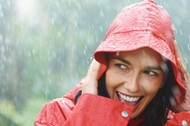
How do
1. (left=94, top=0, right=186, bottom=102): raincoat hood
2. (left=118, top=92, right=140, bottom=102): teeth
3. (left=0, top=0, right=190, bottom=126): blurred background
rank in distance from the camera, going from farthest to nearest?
(left=0, top=0, right=190, bottom=126): blurred background, (left=118, top=92, right=140, bottom=102): teeth, (left=94, top=0, right=186, bottom=102): raincoat hood

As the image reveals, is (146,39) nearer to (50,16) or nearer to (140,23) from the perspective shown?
(140,23)

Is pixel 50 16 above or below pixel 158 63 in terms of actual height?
below

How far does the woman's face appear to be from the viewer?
2.02 meters

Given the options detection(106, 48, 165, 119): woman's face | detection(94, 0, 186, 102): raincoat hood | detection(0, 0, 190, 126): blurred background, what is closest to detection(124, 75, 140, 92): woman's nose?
detection(106, 48, 165, 119): woman's face

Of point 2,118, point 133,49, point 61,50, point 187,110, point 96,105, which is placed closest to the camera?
point 133,49

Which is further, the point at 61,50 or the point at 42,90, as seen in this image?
the point at 61,50

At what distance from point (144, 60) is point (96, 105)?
9.4 inches

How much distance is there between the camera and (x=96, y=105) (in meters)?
2.08

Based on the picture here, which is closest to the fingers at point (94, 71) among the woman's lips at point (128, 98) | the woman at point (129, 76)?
the woman at point (129, 76)

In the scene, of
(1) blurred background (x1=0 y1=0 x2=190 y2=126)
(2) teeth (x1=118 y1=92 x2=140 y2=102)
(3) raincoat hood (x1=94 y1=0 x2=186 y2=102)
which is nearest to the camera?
(3) raincoat hood (x1=94 y1=0 x2=186 y2=102)

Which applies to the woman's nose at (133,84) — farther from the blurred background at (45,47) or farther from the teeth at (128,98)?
the blurred background at (45,47)

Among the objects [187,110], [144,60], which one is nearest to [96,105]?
[144,60]

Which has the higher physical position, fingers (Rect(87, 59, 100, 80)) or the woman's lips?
fingers (Rect(87, 59, 100, 80))

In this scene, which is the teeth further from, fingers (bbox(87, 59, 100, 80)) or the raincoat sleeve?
fingers (bbox(87, 59, 100, 80))
